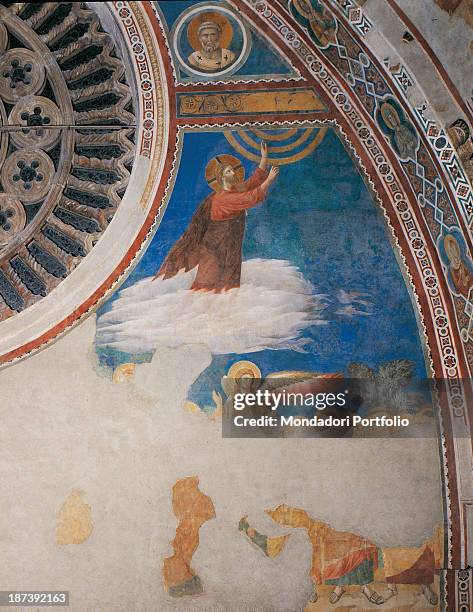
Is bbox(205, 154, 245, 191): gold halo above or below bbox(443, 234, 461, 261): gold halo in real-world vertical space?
above

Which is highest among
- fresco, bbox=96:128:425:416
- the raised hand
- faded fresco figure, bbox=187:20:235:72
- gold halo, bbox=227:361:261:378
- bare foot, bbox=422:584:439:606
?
faded fresco figure, bbox=187:20:235:72

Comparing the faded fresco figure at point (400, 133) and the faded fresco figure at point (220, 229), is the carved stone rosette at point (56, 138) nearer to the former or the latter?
the faded fresco figure at point (220, 229)

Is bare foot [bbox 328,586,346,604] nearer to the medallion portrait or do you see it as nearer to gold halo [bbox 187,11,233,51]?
the medallion portrait

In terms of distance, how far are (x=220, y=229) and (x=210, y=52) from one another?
5.44 feet

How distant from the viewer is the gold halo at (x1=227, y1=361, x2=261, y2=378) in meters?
9.33

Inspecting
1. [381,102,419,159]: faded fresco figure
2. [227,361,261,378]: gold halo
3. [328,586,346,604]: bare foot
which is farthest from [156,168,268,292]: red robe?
[328,586,346,604]: bare foot

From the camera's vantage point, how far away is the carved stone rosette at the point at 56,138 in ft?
32.7

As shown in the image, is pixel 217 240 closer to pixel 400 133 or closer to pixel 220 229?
pixel 220 229

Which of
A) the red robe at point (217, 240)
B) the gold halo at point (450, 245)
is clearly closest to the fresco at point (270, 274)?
the red robe at point (217, 240)

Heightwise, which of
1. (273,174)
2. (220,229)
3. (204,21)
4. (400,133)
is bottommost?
(220,229)

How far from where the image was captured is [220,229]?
964cm

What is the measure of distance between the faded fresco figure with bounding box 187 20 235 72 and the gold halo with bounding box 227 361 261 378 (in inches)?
108

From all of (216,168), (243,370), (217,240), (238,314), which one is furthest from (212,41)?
(243,370)

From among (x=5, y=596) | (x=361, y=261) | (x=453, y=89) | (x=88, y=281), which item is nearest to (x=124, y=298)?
(x=88, y=281)
